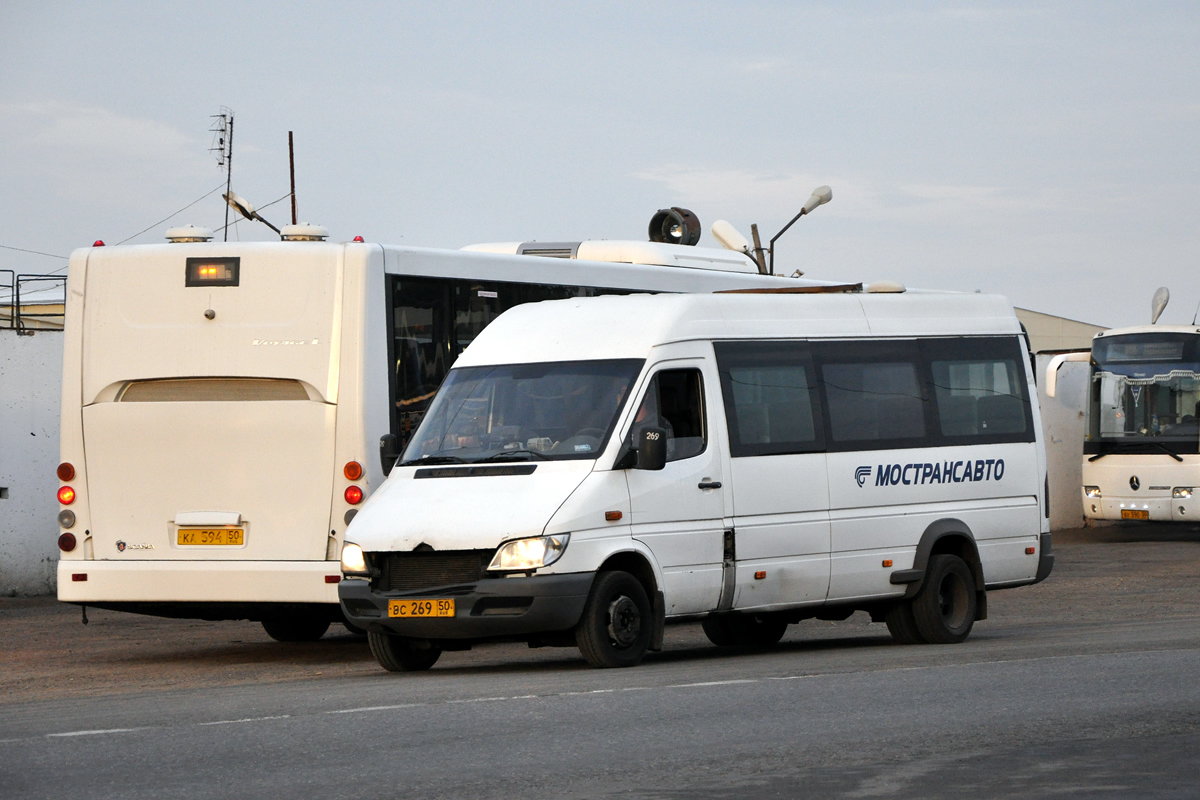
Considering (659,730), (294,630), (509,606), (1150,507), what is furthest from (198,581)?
(1150,507)

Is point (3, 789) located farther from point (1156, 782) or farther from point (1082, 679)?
point (1082, 679)

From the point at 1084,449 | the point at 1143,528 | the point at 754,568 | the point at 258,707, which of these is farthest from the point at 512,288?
the point at 1143,528

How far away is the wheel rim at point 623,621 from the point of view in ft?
41.0

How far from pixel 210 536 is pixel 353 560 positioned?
Result: 228cm

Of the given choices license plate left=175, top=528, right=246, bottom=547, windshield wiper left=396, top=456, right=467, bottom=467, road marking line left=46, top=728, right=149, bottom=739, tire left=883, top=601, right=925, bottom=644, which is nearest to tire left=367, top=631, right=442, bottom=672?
windshield wiper left=396, top=456, right=467, bottom=467

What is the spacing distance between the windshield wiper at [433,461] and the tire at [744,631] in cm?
369

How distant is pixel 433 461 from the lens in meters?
13.1

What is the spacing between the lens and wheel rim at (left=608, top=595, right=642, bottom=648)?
12500 millimetres

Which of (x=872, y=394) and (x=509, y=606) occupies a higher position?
(x=872, y=394)

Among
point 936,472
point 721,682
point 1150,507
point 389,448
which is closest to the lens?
point 721,682

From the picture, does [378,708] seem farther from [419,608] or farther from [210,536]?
[210,536]

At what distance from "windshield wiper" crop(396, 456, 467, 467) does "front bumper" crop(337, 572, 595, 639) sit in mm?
1061

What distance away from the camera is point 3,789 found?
7.83 metres

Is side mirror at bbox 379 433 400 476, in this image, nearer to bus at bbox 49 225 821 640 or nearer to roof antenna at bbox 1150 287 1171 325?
bus at bbox 49 225 821 640
